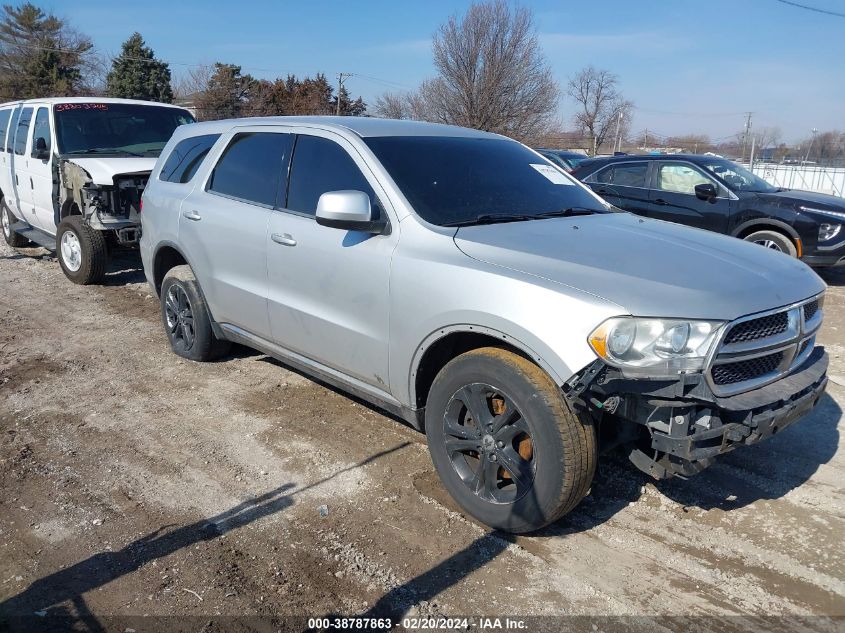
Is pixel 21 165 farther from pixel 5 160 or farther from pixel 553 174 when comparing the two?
pixel 553 174

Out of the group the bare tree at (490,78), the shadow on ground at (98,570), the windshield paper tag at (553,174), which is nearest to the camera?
the shadow on ground at (98,570)

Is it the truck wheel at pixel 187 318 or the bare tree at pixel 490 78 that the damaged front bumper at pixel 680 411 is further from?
the bare tree at pixel 490 78

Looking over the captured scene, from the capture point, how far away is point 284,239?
4.23 metres

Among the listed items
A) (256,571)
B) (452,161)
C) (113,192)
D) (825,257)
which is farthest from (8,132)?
(825,257)

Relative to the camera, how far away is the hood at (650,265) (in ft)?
9.32

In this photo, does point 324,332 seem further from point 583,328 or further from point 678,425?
point 678,425

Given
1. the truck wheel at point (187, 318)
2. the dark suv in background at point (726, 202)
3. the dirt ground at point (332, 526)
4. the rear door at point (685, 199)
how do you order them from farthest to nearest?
1. the rear door at point (685, 199)
2. the dark suv in background at point (726, 202)
3. the truck wheel at point (187, 318)
4. the dirt ground at point (332, 526)

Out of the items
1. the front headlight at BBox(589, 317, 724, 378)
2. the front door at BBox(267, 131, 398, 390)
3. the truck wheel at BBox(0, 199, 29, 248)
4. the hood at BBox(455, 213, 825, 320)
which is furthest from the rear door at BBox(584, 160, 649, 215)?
the truck wheel at BBox(0, 199, 29, 248)

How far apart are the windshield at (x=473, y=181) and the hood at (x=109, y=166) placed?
4.68 m

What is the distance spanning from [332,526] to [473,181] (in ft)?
6.83

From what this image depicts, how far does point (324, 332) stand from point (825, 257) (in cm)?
727

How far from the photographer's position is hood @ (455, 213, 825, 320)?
9.32 ft

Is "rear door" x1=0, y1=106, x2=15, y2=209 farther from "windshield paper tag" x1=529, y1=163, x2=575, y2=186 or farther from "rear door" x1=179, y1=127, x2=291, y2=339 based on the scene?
"windshield paper tag" x1=529, y1=163, x2=575, y2=186

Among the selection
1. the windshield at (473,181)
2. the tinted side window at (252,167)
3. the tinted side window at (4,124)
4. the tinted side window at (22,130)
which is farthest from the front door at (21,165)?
the windshield at (473,181)
